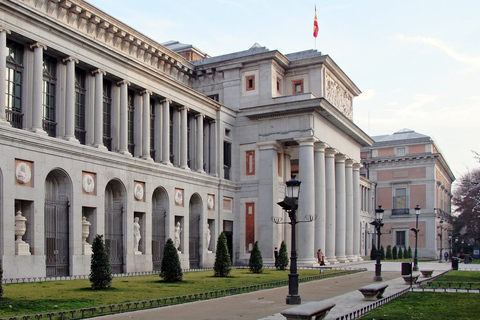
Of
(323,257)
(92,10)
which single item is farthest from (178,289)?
(323,257)

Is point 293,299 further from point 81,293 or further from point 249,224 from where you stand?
point 249,224

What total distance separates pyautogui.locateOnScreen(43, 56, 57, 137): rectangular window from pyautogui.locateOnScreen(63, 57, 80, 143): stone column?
0.70m

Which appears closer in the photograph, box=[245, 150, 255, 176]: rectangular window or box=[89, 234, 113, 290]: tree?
box=[89, 234, 113, 290]: tree

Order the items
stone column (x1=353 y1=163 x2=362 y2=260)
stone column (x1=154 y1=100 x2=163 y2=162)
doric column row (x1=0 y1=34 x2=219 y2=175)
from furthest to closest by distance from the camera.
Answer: stone column (x1=353 y1=163 x2=362 y2=260)
stone column (x1=154 y1=100 x2=163 y2=162)
doric column row (x1=0 y1=34 x2=219 y2=175)

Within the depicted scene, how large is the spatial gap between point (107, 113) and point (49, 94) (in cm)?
538

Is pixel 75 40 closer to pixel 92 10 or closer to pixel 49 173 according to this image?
pixel 92 10

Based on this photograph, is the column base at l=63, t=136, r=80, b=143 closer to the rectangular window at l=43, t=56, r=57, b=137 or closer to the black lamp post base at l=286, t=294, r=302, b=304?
the rectangular window at l=43, t=56, r=57, b=137

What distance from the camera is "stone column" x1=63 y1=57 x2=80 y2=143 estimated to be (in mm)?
32938

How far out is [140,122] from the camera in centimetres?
3969

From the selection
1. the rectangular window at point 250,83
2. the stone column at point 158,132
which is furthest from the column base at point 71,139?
the rectangular window at point 250,83

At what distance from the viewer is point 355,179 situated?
62.1m

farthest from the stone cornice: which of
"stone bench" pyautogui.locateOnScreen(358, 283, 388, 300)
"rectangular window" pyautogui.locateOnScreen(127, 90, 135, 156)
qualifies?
"stone bench" pyautogui.locateOnScreen(358, 283, 388, 300)

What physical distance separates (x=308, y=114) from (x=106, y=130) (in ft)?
56.6

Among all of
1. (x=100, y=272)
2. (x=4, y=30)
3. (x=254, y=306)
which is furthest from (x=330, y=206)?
(x=254, y=306)
